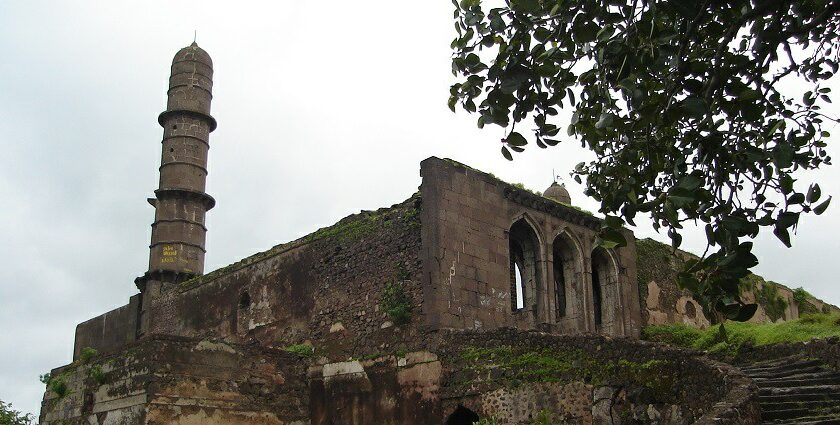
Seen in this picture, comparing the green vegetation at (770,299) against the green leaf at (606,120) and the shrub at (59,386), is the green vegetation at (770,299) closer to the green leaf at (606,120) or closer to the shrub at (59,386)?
the shrub at (59,386)

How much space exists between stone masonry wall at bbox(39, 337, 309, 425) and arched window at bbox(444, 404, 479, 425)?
2982mm

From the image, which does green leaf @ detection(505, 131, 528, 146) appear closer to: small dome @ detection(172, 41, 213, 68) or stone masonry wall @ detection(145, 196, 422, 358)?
stone masonry wall @ detection(145, 196, 422, 358)

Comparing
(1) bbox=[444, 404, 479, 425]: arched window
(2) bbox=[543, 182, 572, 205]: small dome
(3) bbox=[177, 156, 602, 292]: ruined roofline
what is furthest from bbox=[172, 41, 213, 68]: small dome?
(1) bbox=[444, 404, 479, 425]: arched window

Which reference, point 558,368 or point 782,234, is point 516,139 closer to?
point 782,234

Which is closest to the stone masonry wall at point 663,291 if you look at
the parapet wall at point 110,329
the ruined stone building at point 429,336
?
the ruined stone building at point 429,336

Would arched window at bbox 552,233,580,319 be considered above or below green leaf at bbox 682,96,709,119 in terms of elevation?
above

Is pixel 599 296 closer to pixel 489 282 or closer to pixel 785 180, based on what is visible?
pixel 489 282

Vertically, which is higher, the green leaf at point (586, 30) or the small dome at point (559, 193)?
the small dome at point (559, 193)

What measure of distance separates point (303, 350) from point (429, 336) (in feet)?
9.71

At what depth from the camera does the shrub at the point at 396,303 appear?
1395cm

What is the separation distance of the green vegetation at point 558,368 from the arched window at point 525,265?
3.00 meters

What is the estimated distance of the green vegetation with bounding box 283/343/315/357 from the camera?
15305mm

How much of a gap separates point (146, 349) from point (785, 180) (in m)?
10.5

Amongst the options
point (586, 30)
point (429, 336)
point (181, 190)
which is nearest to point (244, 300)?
point (181, 190)
